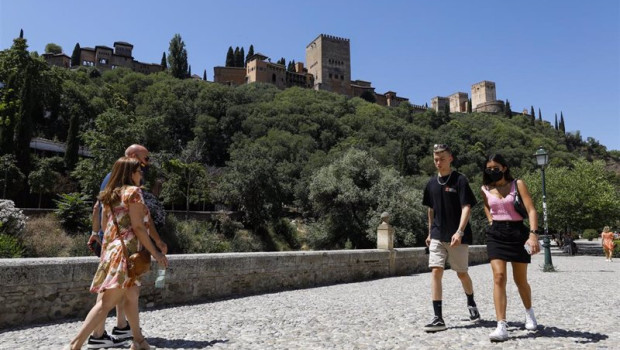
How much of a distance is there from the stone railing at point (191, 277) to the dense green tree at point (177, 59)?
91.3 metres

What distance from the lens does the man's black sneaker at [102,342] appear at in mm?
3691

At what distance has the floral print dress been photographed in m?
3.42

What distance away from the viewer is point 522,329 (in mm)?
4262

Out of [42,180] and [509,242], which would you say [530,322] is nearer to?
[509,242]

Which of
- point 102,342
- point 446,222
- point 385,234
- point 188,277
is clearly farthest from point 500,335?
point 385,234

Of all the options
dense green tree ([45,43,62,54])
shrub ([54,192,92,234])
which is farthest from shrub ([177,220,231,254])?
dense green tree ([45,43,62,54])

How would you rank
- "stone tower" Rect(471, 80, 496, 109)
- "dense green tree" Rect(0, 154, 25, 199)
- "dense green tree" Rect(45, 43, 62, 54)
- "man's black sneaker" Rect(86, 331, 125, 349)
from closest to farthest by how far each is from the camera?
"man's black sneaker" Rect(86, 331, 125, 349)
"dense green tree" Rect(0, 154, 25, 199)
"dense green tree" Rect(45, 43, 62, 54)
"stone tower" Rect(471, 80, 496, 109)

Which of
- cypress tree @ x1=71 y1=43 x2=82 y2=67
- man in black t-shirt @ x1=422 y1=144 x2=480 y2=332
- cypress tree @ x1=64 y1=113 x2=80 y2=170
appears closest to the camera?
man in black t-shirt @ x1=422 y1=144 x2=480 y2=332

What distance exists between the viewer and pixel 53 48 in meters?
99.9

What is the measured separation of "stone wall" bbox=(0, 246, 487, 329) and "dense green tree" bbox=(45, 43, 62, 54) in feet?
369

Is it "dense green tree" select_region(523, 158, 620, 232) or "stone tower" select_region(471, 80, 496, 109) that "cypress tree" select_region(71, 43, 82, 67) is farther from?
"stone tower" select_region(471, 80, 496, 109)

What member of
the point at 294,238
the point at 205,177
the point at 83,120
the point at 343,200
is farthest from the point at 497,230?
the point at 83,120

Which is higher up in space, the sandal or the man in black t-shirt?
the man in black t-shirt

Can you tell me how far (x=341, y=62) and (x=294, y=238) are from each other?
3686 inches
